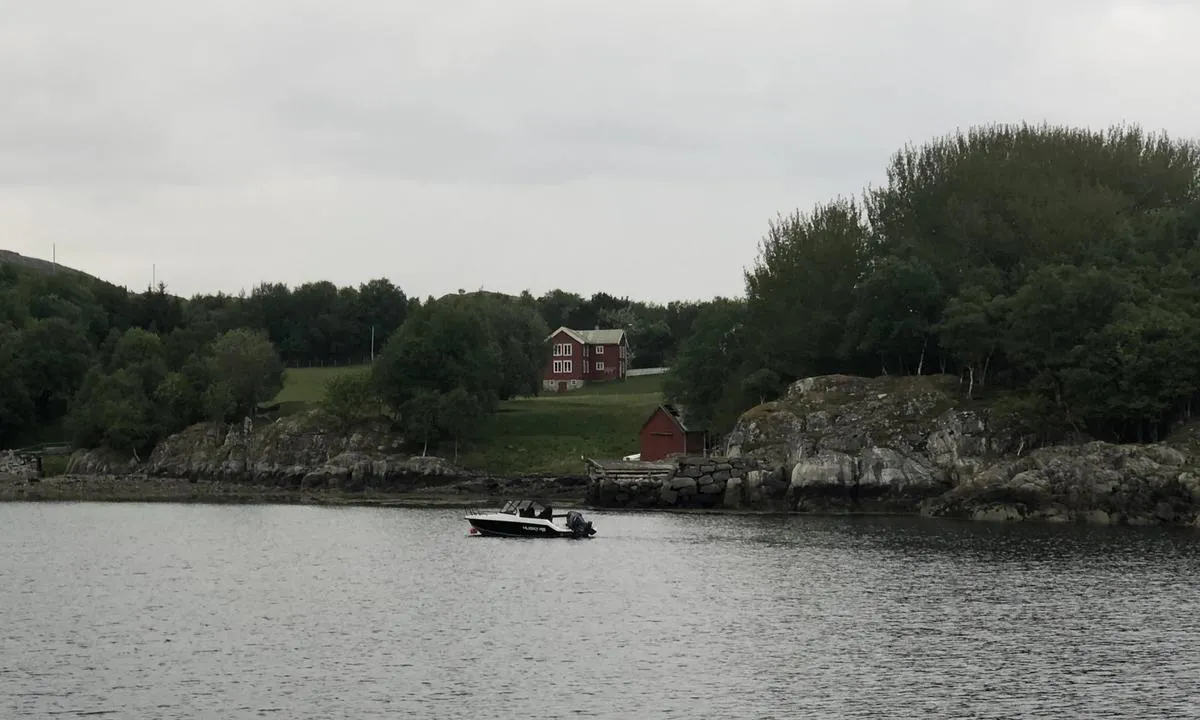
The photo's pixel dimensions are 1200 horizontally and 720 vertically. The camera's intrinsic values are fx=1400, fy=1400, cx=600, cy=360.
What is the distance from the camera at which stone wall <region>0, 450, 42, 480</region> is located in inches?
5098

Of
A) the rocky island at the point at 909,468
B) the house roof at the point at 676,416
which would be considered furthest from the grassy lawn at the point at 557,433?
the rocky island at the point at 909,468

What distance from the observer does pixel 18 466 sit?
13212 cm

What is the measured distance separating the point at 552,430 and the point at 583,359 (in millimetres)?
54731

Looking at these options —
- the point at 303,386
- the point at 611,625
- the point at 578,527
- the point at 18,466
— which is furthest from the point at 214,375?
the point at 611,625

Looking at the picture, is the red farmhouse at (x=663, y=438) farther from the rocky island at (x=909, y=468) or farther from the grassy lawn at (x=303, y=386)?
the grassy lawn at (x=303, y=386)

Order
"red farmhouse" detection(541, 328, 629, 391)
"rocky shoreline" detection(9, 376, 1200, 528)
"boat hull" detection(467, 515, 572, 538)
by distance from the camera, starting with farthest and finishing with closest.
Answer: "red farmhouse" detection(541, 328, 629, 391) → "rocky shoreline" detection(9, 376, 1200, 528) → "boat hull" detection(467, 515, 572, 538)

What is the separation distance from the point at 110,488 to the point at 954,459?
7271 cm

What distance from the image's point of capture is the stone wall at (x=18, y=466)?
12950 centimetres

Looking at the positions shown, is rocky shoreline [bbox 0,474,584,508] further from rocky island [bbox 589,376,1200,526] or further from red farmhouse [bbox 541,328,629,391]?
red farmhouse [bbox 541,328,629,391]

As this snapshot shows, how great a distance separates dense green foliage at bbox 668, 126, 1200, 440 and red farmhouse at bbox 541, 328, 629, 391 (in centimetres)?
6067

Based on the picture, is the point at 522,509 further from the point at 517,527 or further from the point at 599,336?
the point at 599,336

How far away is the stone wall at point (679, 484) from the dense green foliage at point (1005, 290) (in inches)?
547

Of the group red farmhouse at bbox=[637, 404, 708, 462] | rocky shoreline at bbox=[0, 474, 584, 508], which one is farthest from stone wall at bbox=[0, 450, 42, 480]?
red farmhouse at bbox=[637, 404, 708, 462]

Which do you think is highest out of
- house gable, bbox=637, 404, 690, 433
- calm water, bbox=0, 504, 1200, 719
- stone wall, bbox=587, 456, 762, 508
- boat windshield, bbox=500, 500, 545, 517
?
house gable, bbox=637, 404, 690, 433
